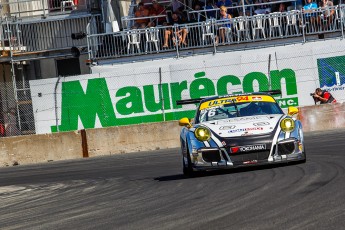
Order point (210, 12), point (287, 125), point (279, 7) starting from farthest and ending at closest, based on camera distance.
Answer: point (210, 12), point (279, 7), point (287, 125)

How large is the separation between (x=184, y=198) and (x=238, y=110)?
4.37 metres

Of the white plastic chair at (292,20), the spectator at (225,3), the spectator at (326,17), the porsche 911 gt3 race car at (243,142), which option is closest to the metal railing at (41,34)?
the spectator at (225,3)

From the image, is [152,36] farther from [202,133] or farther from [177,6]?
[202,133]

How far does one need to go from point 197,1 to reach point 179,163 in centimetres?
1272

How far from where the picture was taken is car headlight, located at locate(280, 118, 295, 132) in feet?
46.8

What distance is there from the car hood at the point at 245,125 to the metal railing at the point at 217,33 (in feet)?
46.2

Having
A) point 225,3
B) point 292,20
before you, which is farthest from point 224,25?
point 292,20

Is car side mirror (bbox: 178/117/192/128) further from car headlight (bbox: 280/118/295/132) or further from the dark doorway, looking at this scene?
the dark doorway

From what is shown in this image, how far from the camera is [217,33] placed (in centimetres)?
2964

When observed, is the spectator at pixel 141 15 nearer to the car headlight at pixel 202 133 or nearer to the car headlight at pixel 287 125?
the car headlight at pixel 202 133

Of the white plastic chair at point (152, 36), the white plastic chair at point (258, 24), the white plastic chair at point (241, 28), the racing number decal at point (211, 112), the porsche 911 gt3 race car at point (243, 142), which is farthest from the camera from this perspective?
the white plastic chair at point (152, 36)

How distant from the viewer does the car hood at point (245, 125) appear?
1418cm

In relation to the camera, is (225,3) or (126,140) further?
(225,3)

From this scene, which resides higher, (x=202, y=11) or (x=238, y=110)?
(x=202, y=11)
